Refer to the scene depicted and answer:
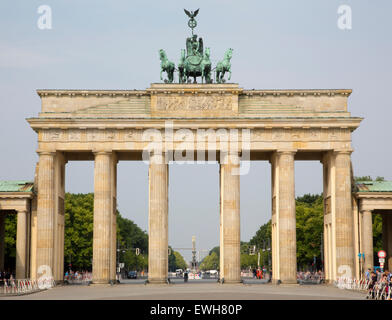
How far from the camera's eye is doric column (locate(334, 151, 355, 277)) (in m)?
73.1

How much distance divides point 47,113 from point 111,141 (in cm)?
736

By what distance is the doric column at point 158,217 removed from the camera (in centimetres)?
7362

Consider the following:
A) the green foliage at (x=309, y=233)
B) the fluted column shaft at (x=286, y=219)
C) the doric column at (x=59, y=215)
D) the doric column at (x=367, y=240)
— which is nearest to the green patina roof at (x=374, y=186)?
the doric column at (x=367, y=240)

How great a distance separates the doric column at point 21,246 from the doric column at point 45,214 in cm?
160

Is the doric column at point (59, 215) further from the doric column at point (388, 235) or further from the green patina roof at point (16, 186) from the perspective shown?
the doric column at point (388, 235)

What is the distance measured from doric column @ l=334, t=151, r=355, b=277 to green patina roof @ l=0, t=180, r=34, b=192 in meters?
31.6

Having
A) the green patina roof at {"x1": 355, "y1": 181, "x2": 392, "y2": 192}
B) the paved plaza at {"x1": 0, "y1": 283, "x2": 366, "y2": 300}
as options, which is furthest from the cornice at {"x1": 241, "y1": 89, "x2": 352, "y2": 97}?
the paved plaza at {"x1": 0, "y1": 283, "x2": 366, "y2": 300}

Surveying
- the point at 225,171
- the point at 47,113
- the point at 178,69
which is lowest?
the point at 225,171

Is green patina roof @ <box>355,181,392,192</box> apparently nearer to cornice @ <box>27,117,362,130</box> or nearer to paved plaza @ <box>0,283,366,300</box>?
cornice @ <box>27,117,362,130</box>
